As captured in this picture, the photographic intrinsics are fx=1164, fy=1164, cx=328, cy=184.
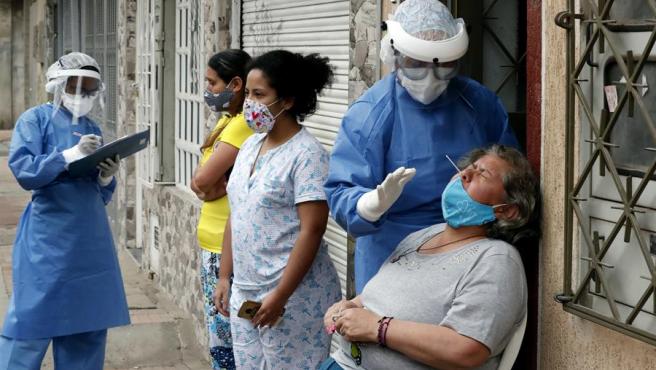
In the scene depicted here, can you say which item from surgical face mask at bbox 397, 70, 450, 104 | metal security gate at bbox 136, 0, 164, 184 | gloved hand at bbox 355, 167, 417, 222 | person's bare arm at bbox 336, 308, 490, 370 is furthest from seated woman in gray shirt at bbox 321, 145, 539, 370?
metal security gate at bbox 136, 0, 164, 184

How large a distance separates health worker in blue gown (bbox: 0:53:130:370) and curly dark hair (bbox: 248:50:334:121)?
144 centimetres

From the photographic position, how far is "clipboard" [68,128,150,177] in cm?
542

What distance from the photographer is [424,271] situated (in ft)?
10.4

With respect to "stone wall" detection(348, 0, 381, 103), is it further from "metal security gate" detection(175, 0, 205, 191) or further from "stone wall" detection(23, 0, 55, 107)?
"stone wall" detection(23, 0, 55, 107)

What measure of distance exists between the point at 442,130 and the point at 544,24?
1.43 ft

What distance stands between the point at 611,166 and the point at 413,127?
72 cm

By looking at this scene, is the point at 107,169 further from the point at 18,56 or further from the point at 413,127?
the point at 18,56

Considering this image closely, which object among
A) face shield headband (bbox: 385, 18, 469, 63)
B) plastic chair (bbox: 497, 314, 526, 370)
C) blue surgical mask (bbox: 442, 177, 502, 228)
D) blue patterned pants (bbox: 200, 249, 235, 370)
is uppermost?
face shield headband (bbox: 385, 18, 469, 63)

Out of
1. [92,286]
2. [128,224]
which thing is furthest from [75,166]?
[128,224]

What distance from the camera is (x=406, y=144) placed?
3453mm

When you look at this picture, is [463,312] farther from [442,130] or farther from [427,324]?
[442,130]

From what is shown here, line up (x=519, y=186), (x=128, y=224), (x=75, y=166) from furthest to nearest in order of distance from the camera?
(x=128, y=224), (x=75, y=166), (x=519, y=186)

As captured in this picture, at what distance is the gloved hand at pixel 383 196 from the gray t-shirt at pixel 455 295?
0.17 meters

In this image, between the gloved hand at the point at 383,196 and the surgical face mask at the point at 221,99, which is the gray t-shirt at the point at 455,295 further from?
the surgical face mask at the point at 221,99
